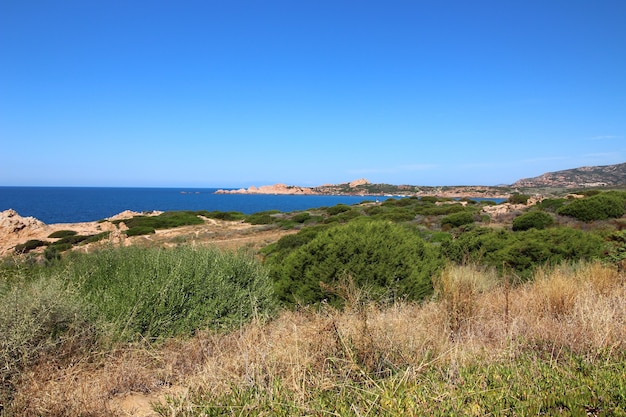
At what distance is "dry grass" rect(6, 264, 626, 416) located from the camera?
3023 millimetres

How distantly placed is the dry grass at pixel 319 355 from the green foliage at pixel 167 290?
0.45 meters

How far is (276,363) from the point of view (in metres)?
3.31

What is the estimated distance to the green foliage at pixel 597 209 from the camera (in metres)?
17.9

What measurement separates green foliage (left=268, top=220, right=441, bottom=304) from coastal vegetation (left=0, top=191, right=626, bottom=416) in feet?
0.08

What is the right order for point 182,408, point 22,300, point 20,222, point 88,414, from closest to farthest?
point 182,408 → point 88,414 → point 22,300 → point 20,222

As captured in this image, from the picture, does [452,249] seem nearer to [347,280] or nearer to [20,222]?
[347,280]

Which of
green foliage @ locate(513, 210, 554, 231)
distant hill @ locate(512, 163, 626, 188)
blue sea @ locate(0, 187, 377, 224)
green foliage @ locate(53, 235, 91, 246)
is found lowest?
blue sea @ locate(0, 187, 377, 224)

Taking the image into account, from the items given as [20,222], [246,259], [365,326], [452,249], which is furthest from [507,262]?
[20,222]

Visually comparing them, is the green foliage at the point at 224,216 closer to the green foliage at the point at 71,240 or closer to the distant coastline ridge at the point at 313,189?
the green foliage at the point at 71,240

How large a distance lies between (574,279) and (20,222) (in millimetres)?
30666

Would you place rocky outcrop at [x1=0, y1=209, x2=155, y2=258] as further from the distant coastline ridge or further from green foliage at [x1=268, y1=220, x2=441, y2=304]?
the distant coastline ridge

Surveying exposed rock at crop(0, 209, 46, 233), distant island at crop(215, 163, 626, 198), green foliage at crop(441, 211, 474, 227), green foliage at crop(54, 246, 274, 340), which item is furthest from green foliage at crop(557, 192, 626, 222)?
exposed rock at crop(0, 209, 46, 233)

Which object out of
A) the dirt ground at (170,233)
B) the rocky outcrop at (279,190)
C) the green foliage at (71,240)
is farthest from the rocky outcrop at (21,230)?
the rocky outcrop at (279,190)

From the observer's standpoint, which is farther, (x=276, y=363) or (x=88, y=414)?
(x=276, y=363)
